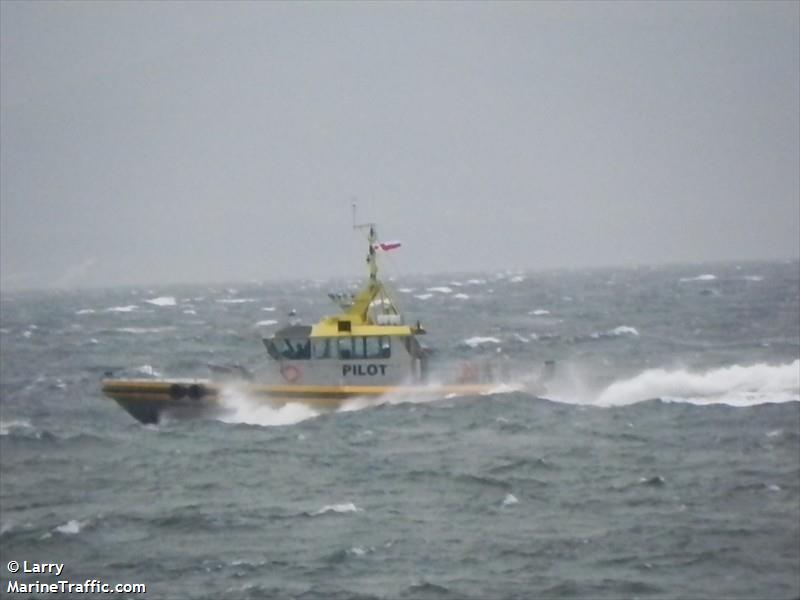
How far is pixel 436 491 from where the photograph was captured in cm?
2475

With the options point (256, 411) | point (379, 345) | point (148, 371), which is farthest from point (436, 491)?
point (148, 371)

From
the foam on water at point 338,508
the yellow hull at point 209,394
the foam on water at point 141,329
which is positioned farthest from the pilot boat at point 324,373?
the foam on water at point 141,329

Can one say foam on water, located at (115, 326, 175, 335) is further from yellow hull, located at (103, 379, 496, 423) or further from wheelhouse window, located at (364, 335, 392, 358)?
wheelhouse window, located at (364, 335, 392, 358)

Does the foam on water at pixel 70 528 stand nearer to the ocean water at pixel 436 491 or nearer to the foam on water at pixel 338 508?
the ocean water at pixel 436 491

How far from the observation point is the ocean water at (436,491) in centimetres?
1930

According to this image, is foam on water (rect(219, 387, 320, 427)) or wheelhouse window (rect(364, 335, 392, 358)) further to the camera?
wheelhouse window (rect(364, 335, 392, 358))

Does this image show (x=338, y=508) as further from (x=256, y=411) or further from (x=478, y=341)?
(x=478, y=341)

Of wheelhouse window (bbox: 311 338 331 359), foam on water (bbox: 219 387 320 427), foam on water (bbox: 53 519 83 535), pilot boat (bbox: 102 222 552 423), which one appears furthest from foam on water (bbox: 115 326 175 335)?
foam on water (bbox: 53 519 83 535)

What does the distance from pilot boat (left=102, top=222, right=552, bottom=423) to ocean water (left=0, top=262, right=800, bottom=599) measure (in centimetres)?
50

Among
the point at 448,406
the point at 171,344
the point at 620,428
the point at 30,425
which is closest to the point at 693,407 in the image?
the point at 620,428

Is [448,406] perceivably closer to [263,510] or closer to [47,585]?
[263,510]

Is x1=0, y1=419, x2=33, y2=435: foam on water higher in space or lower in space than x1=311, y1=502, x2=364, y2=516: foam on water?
lower

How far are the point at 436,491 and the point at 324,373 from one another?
10.1m

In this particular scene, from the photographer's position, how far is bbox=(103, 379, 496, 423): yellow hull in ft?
111
